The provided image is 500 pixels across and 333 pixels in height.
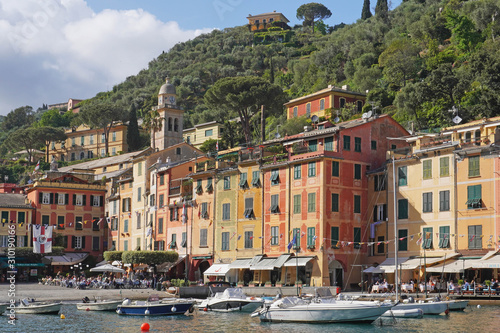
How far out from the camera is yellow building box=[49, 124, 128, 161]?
461 ft

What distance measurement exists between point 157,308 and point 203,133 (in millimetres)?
77579

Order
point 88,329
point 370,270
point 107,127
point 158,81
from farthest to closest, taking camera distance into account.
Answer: point 158,81 → point 107,127 → point 370,270 → point 88,329

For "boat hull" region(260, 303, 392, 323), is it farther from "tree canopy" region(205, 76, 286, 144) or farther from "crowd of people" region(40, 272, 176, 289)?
"tree canopy" region(205, 76, 286, 144)

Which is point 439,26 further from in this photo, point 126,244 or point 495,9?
point 126,244

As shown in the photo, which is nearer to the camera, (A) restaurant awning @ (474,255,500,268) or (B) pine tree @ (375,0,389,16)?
(A) restaurant awning @ (474,255,500,268)

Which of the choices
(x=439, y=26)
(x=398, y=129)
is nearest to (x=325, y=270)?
(x=398, y=129)

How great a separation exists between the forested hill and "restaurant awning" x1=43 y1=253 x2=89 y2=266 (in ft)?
137

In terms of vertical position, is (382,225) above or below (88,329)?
above

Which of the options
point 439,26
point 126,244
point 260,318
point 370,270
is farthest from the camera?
point 439,26

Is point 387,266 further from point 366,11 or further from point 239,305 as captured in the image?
point 366,11

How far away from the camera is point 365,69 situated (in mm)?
117312

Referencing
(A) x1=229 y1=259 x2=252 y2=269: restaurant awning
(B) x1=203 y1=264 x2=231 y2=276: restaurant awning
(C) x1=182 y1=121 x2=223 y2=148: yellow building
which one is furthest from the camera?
(C) x1=182 y1=121 x2=223 y2=148: yellow building

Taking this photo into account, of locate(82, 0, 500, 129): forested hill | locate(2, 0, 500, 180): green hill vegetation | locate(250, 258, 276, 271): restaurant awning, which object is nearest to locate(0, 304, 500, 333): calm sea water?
locate(250, 258, 276, 271): restaurant awning

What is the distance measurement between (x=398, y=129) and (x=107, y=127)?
83.6 meters
